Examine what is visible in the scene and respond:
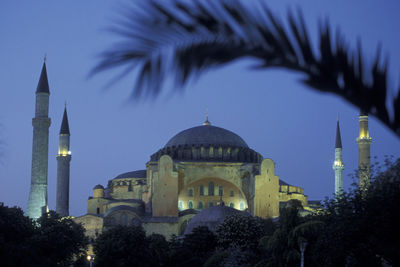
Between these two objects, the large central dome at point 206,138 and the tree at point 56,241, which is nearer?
the tree at point 56,241

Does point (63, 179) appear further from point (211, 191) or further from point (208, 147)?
point (208, 147)

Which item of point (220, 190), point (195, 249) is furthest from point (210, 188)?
point (195, 249)

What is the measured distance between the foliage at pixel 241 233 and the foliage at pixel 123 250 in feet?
11.4

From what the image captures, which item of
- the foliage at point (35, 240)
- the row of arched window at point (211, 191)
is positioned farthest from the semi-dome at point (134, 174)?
the foliage at point (35, 240)

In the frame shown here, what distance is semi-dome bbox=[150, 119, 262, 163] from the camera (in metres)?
45.2

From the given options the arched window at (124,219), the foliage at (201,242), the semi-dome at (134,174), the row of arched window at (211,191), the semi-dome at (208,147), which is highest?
the semi-dome at (208,147)

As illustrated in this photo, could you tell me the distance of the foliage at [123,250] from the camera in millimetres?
24312

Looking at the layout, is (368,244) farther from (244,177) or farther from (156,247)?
(244,177)

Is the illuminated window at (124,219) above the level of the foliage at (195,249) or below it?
above

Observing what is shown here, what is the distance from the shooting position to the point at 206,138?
153ft

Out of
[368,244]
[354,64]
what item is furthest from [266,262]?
[354,64]

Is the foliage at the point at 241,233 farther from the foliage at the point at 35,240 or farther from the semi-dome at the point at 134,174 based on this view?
the semi-dome at the point at 134,174

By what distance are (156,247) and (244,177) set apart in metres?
18.5

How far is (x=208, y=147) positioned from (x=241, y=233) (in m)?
19.8
